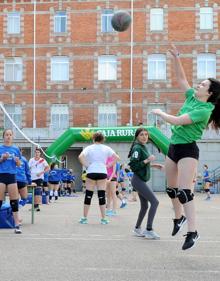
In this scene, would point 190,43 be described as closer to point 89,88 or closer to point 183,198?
point 89,88

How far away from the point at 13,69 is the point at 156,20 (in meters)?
11.4

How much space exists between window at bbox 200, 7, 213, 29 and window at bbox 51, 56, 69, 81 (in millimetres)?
10410

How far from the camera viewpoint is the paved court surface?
20.7 feet

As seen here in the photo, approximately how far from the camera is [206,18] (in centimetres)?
4453

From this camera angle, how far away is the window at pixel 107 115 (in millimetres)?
44931

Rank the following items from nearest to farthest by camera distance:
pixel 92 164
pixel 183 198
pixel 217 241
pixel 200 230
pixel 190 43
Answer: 1. pixel 183 198
2. pixel 217 241
3. pixel 200 230
4. pixel 92 164
5. pixel 190 43

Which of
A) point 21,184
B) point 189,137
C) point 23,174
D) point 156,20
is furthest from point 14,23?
point 189,137

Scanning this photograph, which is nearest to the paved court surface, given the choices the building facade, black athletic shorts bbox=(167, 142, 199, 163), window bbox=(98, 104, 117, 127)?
black athletic shorts bbox=(167, 142, 199, 163)

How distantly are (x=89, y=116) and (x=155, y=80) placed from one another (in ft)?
18.3

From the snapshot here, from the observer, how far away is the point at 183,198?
7.44 metres

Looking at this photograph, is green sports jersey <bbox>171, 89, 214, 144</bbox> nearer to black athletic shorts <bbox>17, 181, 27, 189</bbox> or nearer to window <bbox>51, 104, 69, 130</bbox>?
black athletic shorts <bbox>17, 181, 27, 189</bbox>

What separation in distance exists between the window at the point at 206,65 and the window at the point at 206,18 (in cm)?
218

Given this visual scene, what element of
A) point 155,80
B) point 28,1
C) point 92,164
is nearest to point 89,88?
point 155,80

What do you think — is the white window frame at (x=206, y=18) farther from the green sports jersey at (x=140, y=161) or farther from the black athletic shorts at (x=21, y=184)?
the green sports jersey at (x=140, y=161)
